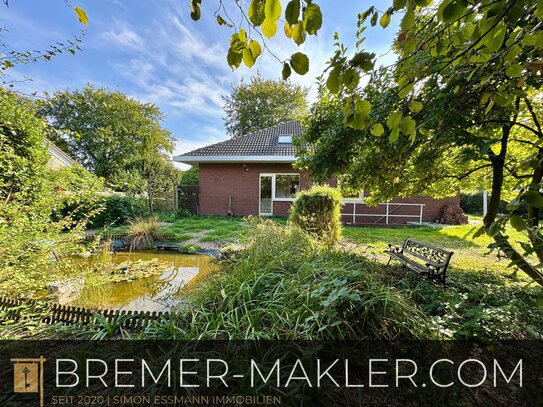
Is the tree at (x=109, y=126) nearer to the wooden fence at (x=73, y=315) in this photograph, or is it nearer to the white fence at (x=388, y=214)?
the white fence at (x=388, y=214)

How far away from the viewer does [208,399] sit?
1.39 m

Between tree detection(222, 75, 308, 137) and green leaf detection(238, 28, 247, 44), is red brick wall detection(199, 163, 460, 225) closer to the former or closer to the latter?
green leaf detection(238, 28, 247, 44)

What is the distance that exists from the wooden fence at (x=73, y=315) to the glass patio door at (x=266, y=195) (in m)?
9.40

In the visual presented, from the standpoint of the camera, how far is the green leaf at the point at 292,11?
652 mm

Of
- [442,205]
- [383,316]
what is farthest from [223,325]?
[442,205]

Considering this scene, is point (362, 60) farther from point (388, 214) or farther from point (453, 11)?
point (388, 214)

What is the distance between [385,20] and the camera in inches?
38.3

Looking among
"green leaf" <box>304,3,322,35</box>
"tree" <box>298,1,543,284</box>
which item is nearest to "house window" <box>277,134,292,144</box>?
"tree" <box>298,1,543,284</box>

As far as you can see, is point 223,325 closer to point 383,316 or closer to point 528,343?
point 383,316

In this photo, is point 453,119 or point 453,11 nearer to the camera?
point 453,11

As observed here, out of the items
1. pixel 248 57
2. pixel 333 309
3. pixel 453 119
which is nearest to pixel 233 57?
pixel 248 57

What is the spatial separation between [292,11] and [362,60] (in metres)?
0.31

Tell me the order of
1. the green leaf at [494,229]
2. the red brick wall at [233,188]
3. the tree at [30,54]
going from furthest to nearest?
the red brick wall at [233,188] → the tree at [30,54] → the green leaf at [494,229]

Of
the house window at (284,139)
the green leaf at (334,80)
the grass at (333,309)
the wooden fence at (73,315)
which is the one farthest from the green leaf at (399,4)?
the house window at (284,139)
